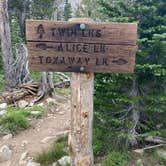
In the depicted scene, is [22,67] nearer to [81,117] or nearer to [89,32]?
[81,117]

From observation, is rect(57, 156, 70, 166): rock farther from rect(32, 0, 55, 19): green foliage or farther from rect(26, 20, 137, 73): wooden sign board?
rect(32, 0, 55, 19): green foliage

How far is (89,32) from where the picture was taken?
2.87 metres

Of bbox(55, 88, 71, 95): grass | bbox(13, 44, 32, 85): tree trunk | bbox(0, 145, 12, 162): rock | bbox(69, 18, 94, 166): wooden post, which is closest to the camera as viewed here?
bbox(69, 18, 94, 166): wooden post

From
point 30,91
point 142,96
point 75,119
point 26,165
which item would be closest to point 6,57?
point 30,91

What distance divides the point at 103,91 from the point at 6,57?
577 centimetres

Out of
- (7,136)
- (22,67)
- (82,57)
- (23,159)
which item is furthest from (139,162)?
(22,67)

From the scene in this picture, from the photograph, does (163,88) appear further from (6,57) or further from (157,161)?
(6,57)

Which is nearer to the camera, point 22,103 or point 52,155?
point 52,155

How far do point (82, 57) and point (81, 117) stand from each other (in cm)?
61

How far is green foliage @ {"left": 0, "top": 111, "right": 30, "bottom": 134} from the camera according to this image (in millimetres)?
6047

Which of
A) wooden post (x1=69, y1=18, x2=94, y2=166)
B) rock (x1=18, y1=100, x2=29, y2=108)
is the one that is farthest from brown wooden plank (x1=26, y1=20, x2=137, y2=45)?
rock (x1=18, y1=100, x2=29, y2=108)

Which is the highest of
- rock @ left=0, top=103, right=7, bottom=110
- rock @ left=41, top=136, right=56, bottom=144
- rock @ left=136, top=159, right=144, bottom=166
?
rock @ left=136, top=159, right=144, bottom=166

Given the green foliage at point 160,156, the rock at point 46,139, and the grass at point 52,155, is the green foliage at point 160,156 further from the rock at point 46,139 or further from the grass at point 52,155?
the rock at point 46,139

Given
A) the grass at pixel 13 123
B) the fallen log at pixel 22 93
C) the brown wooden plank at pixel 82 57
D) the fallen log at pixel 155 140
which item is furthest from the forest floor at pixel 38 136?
the brown wooden plank at pixel 82 57
